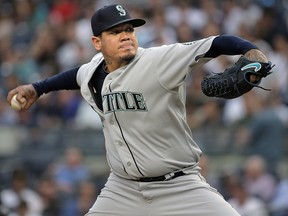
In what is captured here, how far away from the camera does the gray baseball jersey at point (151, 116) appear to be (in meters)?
5.73

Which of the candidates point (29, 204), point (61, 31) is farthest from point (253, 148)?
point (61, 31)

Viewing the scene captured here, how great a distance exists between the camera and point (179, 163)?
581 centimetres

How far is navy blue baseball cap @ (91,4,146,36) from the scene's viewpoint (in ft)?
19.2

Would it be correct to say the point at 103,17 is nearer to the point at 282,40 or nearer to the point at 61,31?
the point at 282,40

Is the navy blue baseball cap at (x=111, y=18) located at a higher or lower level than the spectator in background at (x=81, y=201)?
higher

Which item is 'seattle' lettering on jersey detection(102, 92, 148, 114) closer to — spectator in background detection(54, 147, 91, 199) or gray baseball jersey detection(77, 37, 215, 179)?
gray baseball jersey detection(77, 37, 215, 179)

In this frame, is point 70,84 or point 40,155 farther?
point 40,155

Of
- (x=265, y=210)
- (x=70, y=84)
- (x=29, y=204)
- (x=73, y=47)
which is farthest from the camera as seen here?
(x=73, y=47)

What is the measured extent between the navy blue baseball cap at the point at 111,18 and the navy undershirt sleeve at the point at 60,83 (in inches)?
22.9

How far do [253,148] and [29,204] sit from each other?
2.70 meters

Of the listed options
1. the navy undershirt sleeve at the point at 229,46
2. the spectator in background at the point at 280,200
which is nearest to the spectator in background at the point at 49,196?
the spectator in background at the point at 280,200

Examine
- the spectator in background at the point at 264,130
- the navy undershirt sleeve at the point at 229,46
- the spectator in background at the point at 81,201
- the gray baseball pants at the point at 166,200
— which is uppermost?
the navy undershirt sleeve at the point at 229,46

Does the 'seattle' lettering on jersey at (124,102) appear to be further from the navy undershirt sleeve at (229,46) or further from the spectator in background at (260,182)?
the spectator in background at (260,182)

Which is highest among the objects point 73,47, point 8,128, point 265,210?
point 73,47
